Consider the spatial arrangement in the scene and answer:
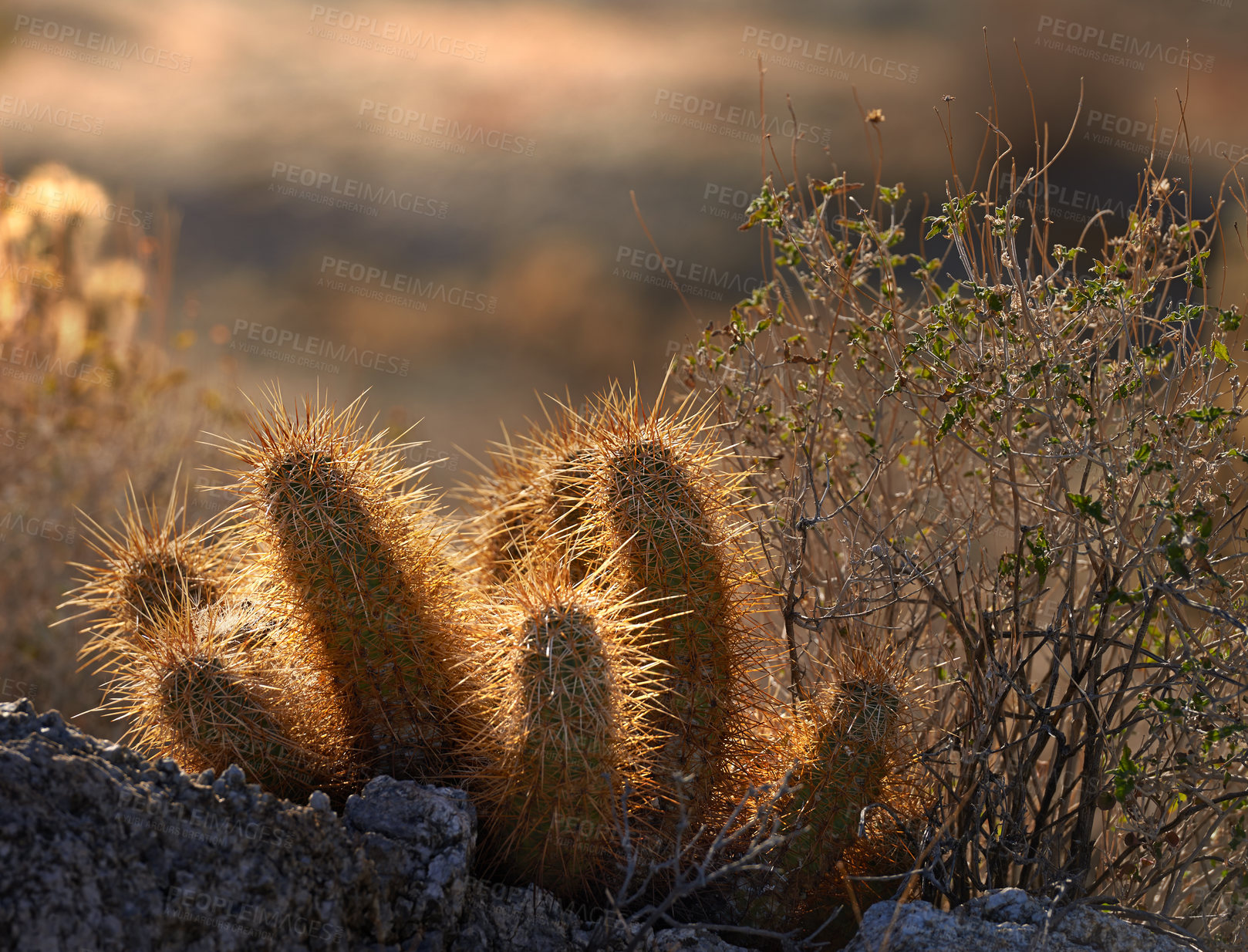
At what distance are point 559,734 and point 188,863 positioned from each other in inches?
35.8

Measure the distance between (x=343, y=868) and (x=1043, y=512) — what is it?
2490 millimetres

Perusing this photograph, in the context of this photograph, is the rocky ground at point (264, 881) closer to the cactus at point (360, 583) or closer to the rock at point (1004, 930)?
the rock at point (1004, 930)

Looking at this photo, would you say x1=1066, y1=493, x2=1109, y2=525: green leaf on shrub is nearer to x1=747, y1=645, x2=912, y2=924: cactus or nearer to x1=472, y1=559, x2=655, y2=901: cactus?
x1=747, y1=645, x2=912, y2=924: cactus

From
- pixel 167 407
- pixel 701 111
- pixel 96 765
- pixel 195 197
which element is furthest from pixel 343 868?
pixel 195 197

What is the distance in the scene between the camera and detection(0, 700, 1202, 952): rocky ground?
218cm

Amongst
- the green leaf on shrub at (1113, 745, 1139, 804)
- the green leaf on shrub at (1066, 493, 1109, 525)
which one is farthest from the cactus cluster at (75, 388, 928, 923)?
the green leaf on shrub at (1066, 493, 1109, 525)

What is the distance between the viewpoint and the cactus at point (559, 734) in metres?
2.62

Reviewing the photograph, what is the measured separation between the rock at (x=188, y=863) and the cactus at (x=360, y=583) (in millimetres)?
420

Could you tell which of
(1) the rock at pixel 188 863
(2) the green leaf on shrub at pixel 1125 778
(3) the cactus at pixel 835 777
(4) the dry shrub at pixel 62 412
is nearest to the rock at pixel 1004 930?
(3) the cactus at pixel 835 777

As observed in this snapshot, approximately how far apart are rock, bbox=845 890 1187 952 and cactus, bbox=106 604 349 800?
166cm

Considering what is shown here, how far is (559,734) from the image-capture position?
2619 mm

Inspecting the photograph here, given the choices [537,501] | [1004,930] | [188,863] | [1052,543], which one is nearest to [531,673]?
[188,863]

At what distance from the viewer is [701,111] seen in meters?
16.0

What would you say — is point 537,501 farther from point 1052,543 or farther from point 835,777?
point 1052,543
